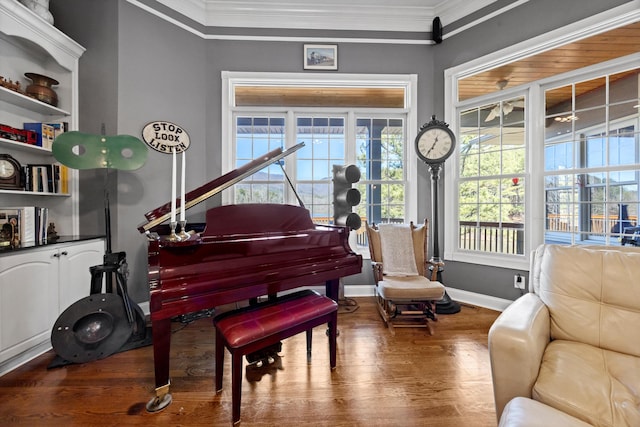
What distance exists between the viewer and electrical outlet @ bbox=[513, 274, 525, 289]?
2.68 meters

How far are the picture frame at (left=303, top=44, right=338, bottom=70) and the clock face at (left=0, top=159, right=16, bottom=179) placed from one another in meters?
2.98

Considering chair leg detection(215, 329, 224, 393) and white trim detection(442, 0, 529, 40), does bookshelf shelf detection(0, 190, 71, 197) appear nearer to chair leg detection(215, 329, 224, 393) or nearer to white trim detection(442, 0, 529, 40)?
chair leg detection(215, 329, 224, 393)

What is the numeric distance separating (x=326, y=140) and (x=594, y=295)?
2818mm

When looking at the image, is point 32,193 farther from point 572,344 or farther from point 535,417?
point 572,344

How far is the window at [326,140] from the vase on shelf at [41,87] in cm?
163

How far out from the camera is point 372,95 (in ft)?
11.1

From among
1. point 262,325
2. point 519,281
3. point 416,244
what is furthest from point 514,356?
point 519,281

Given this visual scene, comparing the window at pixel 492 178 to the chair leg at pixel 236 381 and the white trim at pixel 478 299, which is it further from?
the chair leg at pixel 236 381

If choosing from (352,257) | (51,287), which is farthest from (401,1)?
(51,287)

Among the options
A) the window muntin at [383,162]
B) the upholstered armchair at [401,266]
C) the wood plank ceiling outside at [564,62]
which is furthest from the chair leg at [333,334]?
the wood plank ceiling outside at [564,62]

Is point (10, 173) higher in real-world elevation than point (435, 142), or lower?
lower

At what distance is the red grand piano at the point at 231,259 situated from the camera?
1.37 metres

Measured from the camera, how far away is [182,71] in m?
2.92

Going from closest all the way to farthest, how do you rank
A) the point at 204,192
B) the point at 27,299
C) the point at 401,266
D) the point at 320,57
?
the point at 204,192
the point at 27,299
the point at 401,266
the point at 320,57
